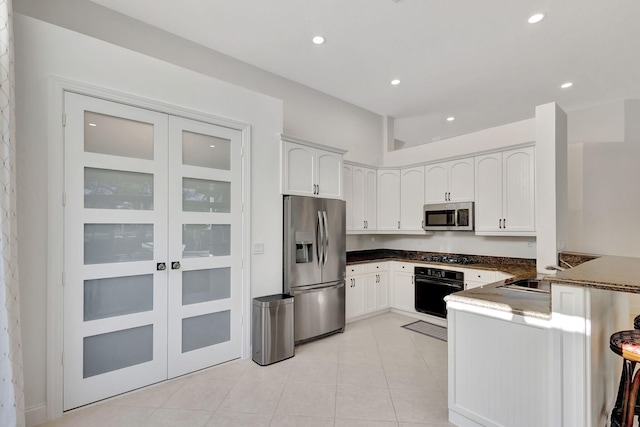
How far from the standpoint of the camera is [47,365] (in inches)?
86.5

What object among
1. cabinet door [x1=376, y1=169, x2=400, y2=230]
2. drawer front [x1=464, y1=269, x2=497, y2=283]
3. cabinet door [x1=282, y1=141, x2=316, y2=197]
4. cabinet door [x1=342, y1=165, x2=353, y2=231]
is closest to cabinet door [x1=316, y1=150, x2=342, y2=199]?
cabinet door [x1=282, y1=141, x2=316, y2=197]

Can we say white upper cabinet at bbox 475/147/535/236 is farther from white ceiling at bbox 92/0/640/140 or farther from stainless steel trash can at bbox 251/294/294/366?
stainless steel trash can at bbox 251/294/294/366

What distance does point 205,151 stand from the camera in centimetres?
305

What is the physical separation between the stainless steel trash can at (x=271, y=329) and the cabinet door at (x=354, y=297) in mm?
1281

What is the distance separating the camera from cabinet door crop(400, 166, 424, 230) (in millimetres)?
4816

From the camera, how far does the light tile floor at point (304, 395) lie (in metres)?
2.20

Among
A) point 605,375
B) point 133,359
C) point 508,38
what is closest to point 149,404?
point 133,359

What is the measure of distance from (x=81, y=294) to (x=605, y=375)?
379 centimetres

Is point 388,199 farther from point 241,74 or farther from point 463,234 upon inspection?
point 241,74

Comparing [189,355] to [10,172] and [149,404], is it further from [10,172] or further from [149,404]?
[10,172]

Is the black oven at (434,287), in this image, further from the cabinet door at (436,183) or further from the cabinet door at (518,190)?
the cabinet door at (436,183)

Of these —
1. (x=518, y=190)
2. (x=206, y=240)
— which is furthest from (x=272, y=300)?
(x=518, y=190)

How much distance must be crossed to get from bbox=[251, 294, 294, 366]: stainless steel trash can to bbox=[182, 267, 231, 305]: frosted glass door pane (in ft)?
1.20

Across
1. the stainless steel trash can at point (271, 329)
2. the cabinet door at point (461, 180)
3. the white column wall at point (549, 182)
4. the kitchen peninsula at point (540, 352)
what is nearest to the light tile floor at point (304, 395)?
the stainless steel trash can at point (271, 329)
